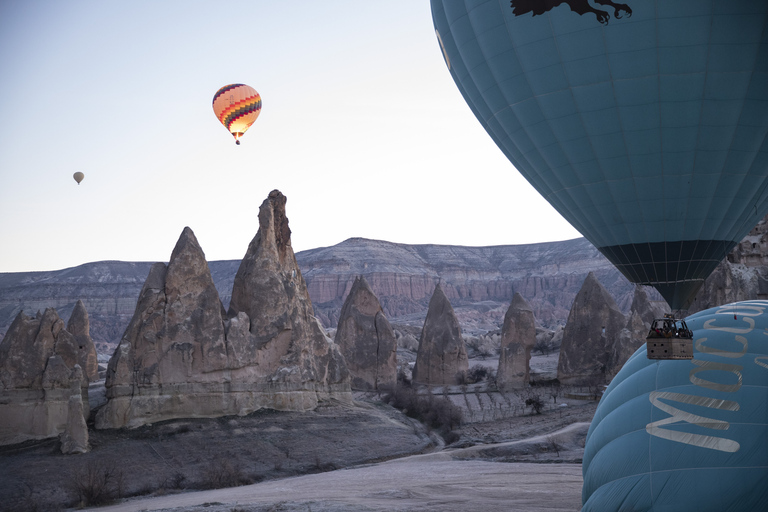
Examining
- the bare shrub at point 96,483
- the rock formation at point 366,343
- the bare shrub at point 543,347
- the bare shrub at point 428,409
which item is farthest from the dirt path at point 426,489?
the bare shrub at point 543,347

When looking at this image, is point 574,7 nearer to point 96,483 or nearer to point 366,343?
point 96,483

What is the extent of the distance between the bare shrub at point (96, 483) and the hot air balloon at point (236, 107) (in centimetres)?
1836

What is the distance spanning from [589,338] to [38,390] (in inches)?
1093

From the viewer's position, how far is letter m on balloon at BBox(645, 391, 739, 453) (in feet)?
31.7

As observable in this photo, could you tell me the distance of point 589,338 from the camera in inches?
1689

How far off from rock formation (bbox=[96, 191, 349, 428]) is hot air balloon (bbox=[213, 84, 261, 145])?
6401 millimetres

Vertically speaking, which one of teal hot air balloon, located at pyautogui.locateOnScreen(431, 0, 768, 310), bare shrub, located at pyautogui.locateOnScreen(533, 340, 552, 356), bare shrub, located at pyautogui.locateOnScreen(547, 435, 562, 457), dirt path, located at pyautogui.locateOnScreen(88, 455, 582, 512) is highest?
teal hot air balloon, located at pyautogui.locateOnScreen(431, 0, 768, 310)

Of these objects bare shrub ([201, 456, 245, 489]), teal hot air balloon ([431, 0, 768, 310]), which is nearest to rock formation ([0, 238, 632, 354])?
bare shrub ([201, 456, 245, 489])

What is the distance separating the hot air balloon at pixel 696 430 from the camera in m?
9.45

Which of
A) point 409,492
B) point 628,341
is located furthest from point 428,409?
point 409,492

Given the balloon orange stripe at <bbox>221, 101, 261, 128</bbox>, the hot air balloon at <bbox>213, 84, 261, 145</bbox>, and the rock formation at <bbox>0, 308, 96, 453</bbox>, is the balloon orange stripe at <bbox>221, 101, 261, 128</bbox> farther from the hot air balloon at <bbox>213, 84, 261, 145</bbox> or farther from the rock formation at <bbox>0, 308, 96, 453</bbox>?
the rock formation at <bbox>0, 308, 96, 453</bbox>

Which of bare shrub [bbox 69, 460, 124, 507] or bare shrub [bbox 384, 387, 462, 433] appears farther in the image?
bare shrub [bbox 384, 387, 462, 433]

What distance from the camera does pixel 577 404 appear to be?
38812 millimetres

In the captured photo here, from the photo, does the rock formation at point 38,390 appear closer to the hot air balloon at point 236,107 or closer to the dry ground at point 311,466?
the dry ground at point 311,466
